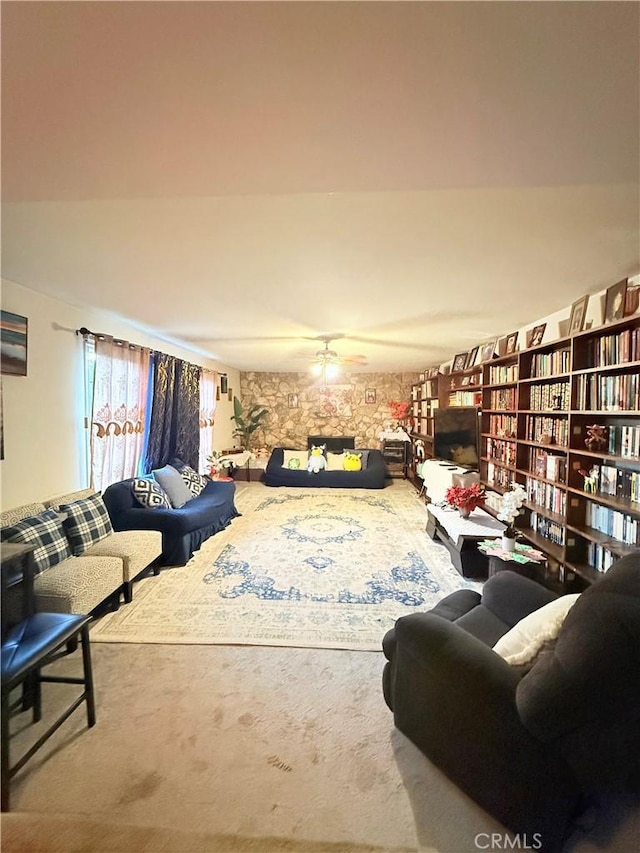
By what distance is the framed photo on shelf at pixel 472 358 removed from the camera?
4613mm

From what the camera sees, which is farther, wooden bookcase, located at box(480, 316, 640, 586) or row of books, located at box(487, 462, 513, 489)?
row of books, located at box(487, 462, 513, 489)

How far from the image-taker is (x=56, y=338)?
2.81 meters

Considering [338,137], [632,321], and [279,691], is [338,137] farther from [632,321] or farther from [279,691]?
[279,691]

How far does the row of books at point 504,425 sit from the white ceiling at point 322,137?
1662 millimetres

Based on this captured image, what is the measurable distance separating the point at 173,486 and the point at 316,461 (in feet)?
9.86

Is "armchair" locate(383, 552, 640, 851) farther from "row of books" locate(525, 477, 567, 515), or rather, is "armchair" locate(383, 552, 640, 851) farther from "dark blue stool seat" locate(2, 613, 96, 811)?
"row of books" locate(525, 477, 567, 515)

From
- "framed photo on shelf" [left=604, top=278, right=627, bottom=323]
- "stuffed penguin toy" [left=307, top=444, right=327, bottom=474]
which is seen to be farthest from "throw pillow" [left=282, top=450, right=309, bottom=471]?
"framed photo on shelf" [left=604, top=278, right=627, bottom=323]

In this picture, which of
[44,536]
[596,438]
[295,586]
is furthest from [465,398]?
[44,536]

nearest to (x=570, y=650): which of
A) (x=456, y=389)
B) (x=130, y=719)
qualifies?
(x=130, y=719)

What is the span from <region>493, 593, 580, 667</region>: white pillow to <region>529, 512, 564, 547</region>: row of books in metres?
1.52

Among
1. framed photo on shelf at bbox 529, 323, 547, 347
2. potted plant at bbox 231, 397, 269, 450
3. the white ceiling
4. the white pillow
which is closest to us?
the white ceiling

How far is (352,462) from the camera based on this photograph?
6.50 metres

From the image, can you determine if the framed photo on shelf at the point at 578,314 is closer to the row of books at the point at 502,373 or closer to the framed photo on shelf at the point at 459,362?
the row of books at the point at 502,373

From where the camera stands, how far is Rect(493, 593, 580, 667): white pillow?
4.06ft
